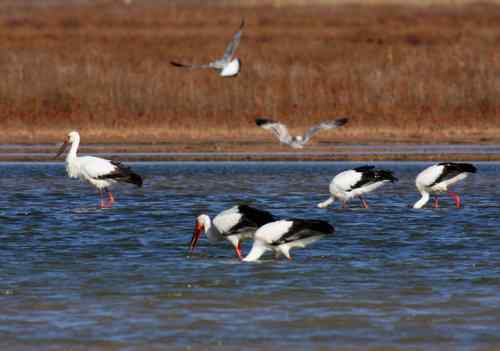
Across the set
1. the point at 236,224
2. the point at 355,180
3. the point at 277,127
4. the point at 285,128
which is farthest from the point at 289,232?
the point at 285,128

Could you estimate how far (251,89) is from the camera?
34375 millimetres

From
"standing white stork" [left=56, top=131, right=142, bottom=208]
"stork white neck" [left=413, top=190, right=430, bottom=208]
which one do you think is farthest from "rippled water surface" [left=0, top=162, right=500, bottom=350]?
"standing white stork" [left=56, top=131, right=142, bottom=208]

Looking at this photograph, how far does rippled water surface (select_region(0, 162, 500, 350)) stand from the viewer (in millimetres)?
9055

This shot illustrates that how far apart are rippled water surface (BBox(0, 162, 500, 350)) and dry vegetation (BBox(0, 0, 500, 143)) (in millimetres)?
12461

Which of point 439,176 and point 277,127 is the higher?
point 277,127

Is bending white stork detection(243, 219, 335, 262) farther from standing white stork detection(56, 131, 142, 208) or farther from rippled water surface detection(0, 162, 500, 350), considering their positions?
standing white stork detection(56, 131, 142, 208)

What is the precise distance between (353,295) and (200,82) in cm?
2449

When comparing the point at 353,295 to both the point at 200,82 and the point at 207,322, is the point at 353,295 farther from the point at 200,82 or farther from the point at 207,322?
the point at 200,82

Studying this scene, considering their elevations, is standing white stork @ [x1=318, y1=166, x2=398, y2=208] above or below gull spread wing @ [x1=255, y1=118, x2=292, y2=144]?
below

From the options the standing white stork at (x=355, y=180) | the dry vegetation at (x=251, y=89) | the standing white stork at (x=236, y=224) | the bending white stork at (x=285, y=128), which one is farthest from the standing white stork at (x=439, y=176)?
the dry vegetation at (x=251, y=89)

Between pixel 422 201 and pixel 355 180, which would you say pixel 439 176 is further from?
pixel 355 180

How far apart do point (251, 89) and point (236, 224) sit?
21890mm

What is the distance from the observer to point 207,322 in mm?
9570

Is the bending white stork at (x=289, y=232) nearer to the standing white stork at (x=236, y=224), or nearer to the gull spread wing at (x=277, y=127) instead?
the standing white stork at (x=236, y=224)
